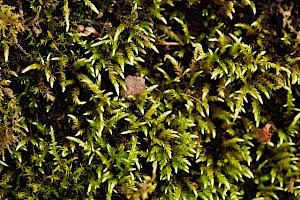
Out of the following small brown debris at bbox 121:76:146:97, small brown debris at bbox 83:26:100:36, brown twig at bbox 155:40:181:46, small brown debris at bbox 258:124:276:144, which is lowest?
small brown debris at bbox 258:124:276:144

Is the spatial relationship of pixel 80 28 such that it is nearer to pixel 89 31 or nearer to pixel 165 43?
pixel 89 31

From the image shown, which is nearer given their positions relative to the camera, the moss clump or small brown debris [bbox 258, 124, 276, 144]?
the moss clump

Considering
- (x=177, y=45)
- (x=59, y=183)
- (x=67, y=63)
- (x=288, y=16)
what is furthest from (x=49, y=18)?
(x=288, y=16)

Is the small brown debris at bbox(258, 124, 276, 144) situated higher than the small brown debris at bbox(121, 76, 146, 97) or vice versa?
the small brown debris at bbox(121, 76, 146, 97)

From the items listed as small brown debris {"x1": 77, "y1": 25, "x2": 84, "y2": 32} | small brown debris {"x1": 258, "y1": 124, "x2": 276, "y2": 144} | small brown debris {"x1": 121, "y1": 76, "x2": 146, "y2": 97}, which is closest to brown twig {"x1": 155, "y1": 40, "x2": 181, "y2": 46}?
small brown debris {"x1": 121, "y1": 76, "x2": 146, "y2": 97}

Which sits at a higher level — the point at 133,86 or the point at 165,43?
the point at 165,43

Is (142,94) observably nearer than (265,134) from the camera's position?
Yes

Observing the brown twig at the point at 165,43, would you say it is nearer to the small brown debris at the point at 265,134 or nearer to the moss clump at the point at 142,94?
the moss clump at the point at 142,94

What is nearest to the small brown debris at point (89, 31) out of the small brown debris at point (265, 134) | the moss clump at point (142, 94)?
the moss clump at point (142, 94)

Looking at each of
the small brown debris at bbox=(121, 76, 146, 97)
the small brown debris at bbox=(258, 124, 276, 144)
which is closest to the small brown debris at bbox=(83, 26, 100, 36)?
the small brown debris at bbox=(121, 76, 146, 97)

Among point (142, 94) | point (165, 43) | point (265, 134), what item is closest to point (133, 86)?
point (142, 94)

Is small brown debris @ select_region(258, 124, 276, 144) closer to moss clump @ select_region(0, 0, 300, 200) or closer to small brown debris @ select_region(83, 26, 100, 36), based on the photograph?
moss clump @ select_region(0, 0, 300, 200)
